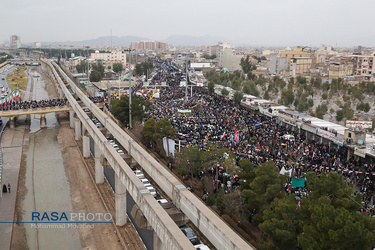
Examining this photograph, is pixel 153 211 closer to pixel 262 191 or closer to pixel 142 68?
pixel 262 191

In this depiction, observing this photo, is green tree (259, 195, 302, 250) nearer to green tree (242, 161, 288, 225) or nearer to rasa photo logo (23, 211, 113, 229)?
green tree (242, 161, 288, 225)

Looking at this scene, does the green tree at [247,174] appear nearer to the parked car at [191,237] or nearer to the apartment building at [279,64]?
the parked car at [191,237]

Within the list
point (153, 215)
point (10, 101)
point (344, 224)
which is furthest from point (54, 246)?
point (10, 101)

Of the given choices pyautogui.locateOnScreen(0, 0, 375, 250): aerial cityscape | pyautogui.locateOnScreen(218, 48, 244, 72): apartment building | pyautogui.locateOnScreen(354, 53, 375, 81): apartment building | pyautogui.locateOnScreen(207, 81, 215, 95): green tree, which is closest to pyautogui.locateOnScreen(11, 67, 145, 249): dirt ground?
pyautogui.locateOnScreen(0, 0, 375, 250): aerial cityscape

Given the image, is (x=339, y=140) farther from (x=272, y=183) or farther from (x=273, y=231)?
(x=273, y=231)

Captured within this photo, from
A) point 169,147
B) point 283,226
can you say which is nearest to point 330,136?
point 169,147

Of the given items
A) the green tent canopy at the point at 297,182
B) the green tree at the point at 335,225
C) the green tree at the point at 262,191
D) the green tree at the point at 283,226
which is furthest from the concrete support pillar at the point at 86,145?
the green tree at the point at 335,225
